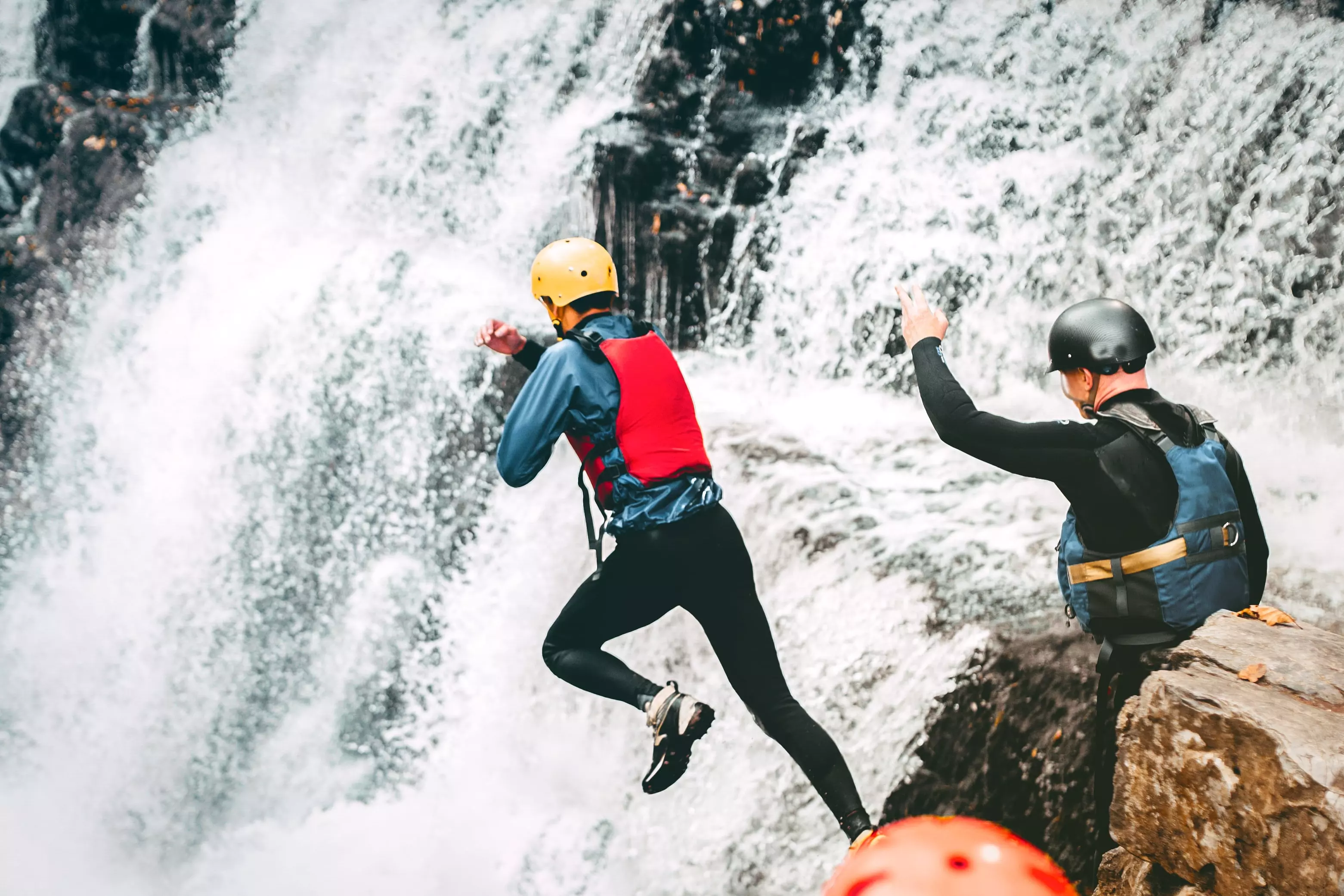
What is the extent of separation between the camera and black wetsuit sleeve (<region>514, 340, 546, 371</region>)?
3.01 m

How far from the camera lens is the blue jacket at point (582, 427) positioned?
2.62 m

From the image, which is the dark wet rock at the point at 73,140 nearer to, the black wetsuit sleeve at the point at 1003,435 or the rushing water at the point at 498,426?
the rushing water at the point at 498,426

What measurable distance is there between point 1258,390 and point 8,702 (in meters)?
7.54

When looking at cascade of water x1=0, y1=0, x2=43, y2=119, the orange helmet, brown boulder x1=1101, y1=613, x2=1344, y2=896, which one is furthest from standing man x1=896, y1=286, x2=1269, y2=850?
cascade of water x1=0, y1=0, x2=43, y2=119

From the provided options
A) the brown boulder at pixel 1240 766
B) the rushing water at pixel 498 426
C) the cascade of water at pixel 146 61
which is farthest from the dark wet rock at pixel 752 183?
the cascade of water at pixel 146 61

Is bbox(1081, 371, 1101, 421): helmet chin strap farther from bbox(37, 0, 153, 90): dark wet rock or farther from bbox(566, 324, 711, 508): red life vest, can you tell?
bbox(37, 0, 153, 90): dark wet rock

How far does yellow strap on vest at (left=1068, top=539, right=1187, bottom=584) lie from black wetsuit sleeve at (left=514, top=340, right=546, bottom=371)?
67.2 inches

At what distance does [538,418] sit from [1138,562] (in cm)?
154

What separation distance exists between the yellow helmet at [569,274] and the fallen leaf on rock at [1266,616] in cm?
185

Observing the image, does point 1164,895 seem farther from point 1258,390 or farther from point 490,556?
point 490,556

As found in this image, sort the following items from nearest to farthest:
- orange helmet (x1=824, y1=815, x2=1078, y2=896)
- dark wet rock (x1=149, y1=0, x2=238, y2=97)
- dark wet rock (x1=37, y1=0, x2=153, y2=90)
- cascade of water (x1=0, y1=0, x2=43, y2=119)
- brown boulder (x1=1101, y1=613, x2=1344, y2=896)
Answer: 1. brown boulder (x1=1101, y1=613, x2=1344, y2=896)
2. orange helmet (x1=824, y1=815, x2=1078, y2=896)
3. dark wet rock (x1=149, y1=0, x2=238, y2=97)
4. dark wet rock (x1=37, y1=0, x2=153, y2=90)
5. cascade of water (x1=0, y1=0, x2=43, y2=119)

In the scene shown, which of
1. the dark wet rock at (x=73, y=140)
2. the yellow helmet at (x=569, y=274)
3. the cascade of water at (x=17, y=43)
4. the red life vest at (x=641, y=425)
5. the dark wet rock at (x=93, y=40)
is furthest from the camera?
the cascade of water at (x=17, y=43)

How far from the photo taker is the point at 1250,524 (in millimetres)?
2189

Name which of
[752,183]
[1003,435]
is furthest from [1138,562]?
[752,183]
